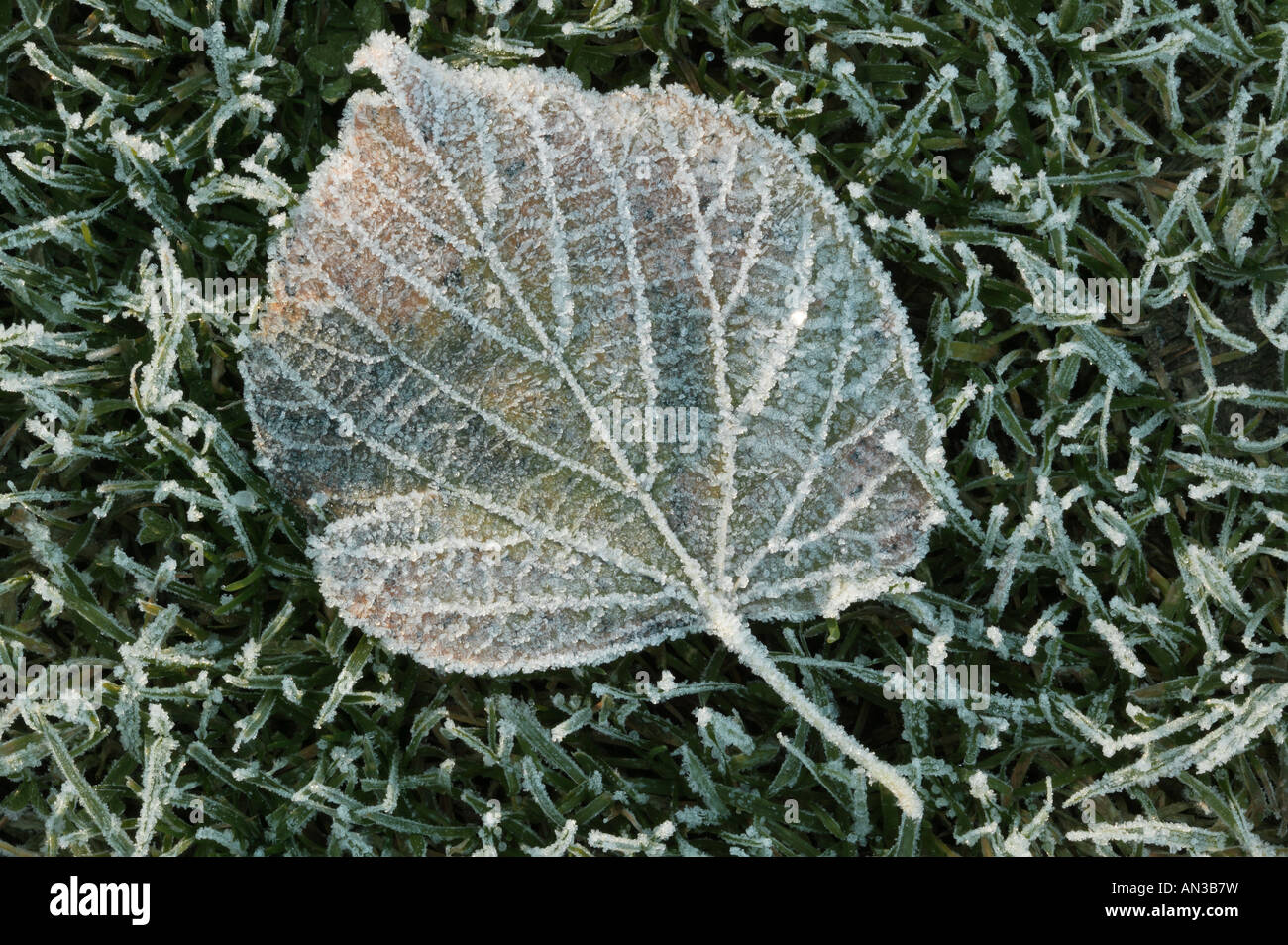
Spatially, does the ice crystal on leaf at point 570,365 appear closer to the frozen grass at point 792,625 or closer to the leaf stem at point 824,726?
the leaf stem at point 824,726

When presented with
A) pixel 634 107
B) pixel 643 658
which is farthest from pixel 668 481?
pixel 634 107

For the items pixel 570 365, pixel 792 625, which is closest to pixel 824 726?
pixel 792 625

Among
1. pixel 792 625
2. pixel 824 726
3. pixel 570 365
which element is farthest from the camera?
pixel 792 625

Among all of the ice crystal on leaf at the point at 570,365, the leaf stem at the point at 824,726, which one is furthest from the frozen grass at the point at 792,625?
the ice crystal on leaf at the point at 570,365

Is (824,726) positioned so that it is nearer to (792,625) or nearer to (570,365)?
(792,625)

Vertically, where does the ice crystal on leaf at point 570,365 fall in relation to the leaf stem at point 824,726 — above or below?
above

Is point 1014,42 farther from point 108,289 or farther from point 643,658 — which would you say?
point 108,289
